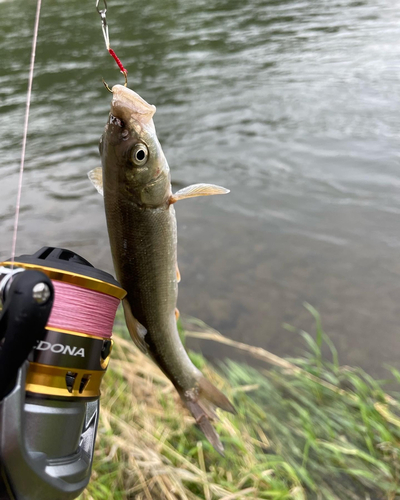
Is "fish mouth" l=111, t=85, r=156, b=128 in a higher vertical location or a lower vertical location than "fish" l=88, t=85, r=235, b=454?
higher

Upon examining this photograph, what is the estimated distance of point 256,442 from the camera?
296cm

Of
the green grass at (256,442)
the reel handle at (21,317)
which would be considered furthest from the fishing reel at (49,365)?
the green grass at (256,442)

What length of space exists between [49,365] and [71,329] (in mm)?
115

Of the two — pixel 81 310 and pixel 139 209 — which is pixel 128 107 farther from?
pixel 81 310

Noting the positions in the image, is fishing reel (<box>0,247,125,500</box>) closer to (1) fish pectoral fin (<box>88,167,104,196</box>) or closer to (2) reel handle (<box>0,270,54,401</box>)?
(2) reel handle (<box>0,270,54,401</box>)

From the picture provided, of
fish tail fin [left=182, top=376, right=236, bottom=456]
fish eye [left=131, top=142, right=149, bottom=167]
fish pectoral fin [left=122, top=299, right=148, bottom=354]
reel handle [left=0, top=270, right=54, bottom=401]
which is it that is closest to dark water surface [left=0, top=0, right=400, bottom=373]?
fish tail fin [left=182, top=376, right=236, bottom=456]

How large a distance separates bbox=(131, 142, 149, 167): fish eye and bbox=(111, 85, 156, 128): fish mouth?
0.28 ft

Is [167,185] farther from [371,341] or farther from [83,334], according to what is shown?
[371,341]

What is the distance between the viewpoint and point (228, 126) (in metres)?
8.95

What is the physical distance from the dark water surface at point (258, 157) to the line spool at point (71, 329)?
3.16 metres

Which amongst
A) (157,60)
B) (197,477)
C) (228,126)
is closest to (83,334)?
(197,477)

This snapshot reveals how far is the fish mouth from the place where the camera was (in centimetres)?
157

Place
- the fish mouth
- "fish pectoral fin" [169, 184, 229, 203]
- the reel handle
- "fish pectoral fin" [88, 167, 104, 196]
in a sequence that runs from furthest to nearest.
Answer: "fish pectoral fin" [88, 167, 104, 196] < "fish pectoral fin" [169, 184, 229, 203] < the fish mouth < the reel handle

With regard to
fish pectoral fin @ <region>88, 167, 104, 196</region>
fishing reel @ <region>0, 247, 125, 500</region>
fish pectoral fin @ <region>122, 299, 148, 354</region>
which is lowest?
fish pectoral fin @ <region>122, 299, 148, 354</region>
